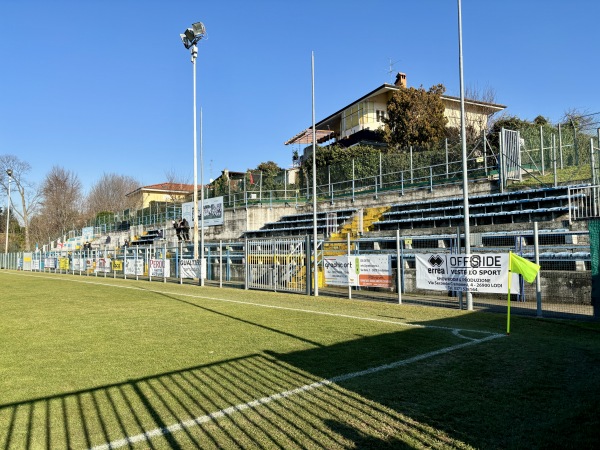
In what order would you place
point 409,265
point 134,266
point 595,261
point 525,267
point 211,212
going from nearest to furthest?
1. point 525,267
2. point 595,261
3. point 409,265
4. point 134,266
5. point 211,212

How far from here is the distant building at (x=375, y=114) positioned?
139 feet

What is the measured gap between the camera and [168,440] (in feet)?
13.5

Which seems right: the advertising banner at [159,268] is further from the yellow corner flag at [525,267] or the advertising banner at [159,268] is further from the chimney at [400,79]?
the chimney at [400,79]

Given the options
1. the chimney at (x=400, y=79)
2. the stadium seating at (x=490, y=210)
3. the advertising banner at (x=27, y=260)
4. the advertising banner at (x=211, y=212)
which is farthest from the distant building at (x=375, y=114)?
the advertising banner at (x=27, y=260)

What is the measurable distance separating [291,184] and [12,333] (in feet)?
86.8

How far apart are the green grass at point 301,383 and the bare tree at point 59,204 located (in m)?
74.1

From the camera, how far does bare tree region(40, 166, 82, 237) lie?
76.6 metres

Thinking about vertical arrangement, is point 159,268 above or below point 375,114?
below

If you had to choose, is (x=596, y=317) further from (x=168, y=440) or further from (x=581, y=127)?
(x=581, y=127)

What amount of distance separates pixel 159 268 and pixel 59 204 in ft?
197

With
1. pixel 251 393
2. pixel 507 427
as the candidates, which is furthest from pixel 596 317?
pixel 251 393

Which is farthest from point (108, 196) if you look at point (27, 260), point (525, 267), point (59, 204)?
point (525, 267)

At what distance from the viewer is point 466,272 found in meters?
11.9

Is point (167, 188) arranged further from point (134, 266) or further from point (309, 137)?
point (134, 266)
